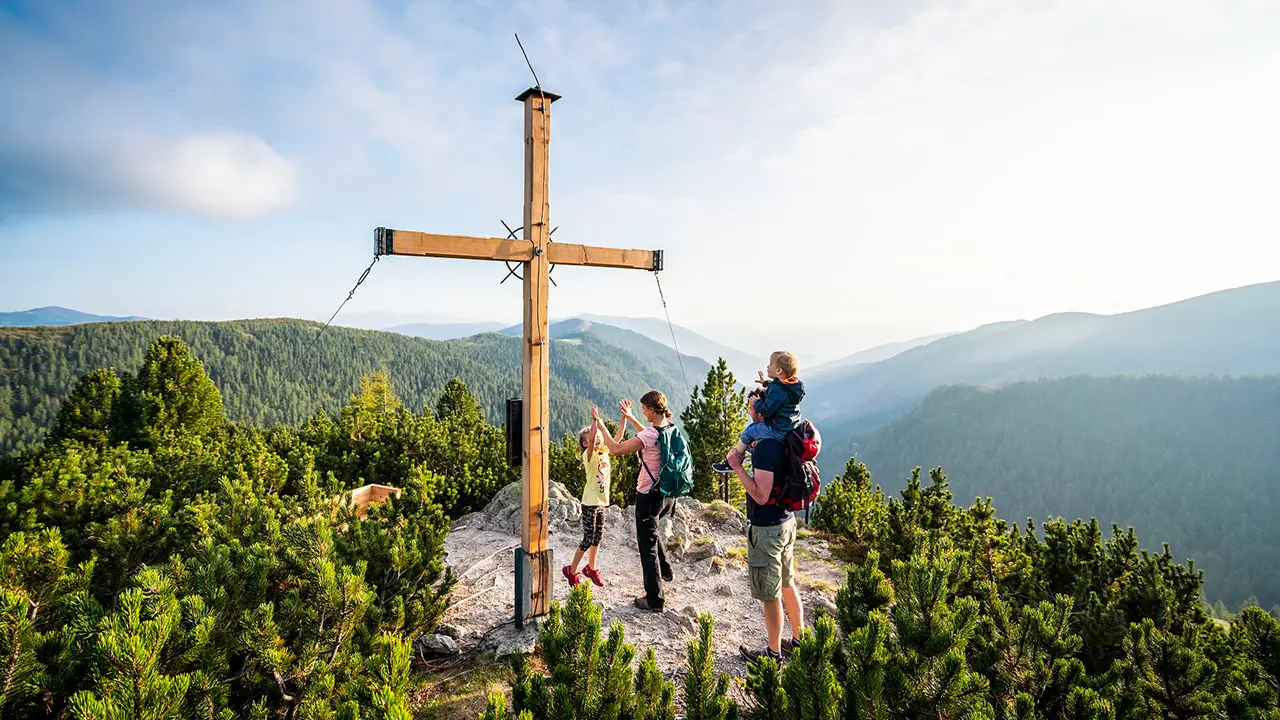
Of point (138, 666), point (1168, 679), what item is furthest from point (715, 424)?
point (138, 666)

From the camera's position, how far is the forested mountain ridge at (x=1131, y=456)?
4368 inches

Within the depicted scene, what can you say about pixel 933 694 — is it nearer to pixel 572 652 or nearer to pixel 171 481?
pixel 572 652

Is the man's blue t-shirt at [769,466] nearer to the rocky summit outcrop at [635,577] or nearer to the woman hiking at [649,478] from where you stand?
the woman hiking at [649,478]

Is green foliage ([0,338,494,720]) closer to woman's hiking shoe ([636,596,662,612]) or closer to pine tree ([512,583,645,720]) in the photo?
pine tree ([512,583,645,720])

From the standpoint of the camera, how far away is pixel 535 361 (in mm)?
4910

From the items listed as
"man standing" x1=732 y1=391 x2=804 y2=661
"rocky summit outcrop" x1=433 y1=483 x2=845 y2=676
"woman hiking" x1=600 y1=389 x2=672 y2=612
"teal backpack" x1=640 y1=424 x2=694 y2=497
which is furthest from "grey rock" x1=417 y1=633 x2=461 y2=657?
"man standing" x1=732 y1=391 x2=804 y2=661

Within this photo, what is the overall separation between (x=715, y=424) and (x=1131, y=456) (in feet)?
578

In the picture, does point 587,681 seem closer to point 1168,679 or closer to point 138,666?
point 138,666

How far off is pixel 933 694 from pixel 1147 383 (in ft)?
713

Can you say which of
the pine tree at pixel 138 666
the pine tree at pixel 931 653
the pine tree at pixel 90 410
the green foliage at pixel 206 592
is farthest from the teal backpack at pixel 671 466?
the pine tree at pixel 90 410

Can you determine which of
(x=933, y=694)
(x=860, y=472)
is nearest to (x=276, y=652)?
(x=933, y=694)

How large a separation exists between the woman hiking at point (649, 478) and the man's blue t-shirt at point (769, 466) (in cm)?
113

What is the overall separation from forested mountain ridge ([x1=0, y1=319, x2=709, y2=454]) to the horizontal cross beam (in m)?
101

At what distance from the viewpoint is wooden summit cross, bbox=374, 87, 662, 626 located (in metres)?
4.90
